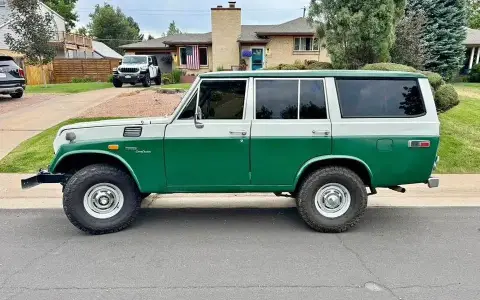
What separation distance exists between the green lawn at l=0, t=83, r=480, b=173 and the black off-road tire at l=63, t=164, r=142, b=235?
3514mm

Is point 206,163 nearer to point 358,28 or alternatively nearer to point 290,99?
point 290,99

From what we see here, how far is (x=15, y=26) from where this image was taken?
2172cm

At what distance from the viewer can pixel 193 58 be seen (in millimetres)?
29031

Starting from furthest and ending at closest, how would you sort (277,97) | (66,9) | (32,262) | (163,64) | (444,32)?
1. (66,9)
2. (163,64)
3. (444,32)
4. (277,97)
5. (32,262)

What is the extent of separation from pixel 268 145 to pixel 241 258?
1.35m

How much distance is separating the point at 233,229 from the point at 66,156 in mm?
2243

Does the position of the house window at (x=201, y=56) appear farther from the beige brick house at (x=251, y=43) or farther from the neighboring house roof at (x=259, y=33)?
the neighboring house roof at (x=259, y=33)

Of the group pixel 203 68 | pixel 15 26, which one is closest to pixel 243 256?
pixel 15 26

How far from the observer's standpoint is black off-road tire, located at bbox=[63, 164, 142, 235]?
433 centimetres

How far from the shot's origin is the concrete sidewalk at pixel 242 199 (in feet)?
18.3

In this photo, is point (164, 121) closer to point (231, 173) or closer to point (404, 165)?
point (231, 173)

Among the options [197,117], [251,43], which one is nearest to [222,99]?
[197,117]

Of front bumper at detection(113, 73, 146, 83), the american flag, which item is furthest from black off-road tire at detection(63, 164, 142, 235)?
the american flag

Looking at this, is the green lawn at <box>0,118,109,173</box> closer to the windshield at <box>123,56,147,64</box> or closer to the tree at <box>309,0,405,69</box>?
the tree at <box>309,0,405,69</box>
